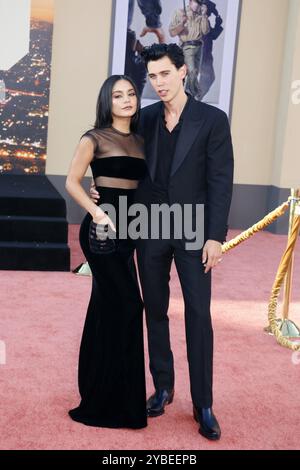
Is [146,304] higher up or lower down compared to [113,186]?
lower down

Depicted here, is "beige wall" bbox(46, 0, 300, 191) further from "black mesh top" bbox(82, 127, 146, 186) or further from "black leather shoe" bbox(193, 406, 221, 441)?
"black leather shoe" bbox(193, 406, 221, 441)

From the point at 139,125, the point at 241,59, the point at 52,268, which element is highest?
the point at 241,59

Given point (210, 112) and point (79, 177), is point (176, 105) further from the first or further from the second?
point (79, 177)

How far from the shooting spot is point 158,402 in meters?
3.24

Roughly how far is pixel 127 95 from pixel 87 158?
1.04 ft

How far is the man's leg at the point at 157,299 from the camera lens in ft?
10.2

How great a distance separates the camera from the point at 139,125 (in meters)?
3.09

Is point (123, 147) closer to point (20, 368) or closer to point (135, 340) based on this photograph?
point (135, 340)

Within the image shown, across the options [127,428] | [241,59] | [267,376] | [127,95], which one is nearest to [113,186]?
[127,95]

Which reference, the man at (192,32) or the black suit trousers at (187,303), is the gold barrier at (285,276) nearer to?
the black suit trousers at (187,303)

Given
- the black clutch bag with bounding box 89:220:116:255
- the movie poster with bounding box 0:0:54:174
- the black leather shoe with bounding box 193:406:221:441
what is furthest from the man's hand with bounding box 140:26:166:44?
the black leather shoe with bounding box 193:406:221:441

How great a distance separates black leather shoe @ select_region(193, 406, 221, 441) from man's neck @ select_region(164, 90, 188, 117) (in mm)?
1320

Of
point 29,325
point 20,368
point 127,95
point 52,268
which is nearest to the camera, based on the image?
point 127,95

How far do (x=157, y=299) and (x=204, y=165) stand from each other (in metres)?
→ 0.66
